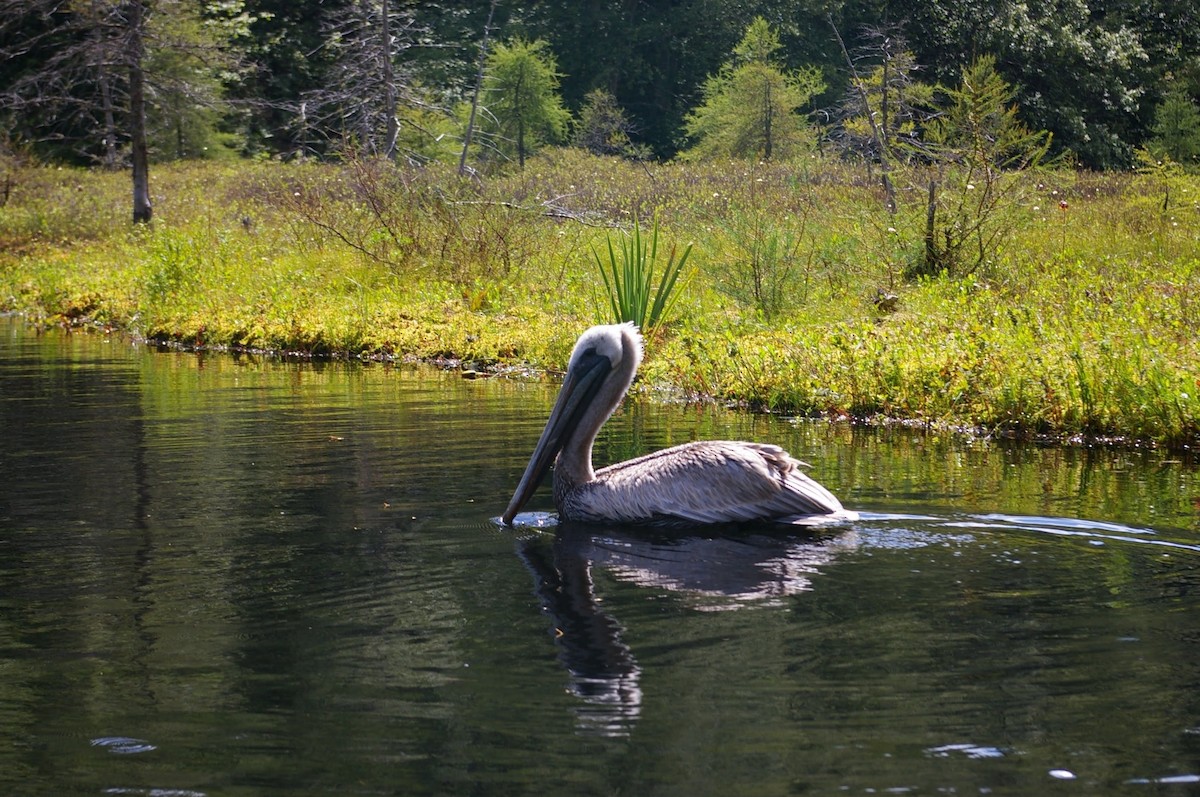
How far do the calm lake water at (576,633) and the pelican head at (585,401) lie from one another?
38cm

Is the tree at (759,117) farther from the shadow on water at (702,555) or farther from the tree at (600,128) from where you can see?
the shadow on water at (702,555)

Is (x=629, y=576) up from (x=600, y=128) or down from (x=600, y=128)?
down

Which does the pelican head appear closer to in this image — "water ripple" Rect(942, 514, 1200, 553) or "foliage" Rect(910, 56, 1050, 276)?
"water ripple" Rect(942, 514, 1200, 553)

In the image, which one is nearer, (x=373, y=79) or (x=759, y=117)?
(x=373, y=79)

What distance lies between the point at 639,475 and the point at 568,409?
728mm

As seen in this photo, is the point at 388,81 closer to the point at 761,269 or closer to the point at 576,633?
the point at 761,269

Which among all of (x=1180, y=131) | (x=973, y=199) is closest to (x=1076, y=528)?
(x=973, y=199)

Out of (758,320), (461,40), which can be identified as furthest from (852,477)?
(461,40)

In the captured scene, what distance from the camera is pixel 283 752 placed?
454 centimetres

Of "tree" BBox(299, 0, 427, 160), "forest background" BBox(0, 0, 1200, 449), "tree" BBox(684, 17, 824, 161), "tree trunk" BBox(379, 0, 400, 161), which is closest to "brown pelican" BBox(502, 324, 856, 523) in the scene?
"forest background" BBox(0, 0, 1200, 449)

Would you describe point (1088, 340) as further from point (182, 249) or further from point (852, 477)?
point (182, 249)

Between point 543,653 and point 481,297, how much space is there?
14.2 m

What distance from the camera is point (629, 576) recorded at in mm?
6871

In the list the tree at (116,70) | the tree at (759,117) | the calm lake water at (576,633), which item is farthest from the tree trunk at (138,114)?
the calm lake water at (576,633)
